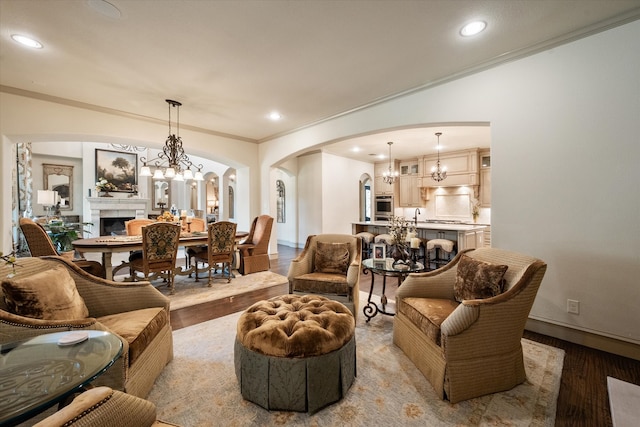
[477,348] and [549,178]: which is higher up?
[549,178]

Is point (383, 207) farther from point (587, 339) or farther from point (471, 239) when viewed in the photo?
point (587, 339)

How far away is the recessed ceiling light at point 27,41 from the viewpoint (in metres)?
2.59

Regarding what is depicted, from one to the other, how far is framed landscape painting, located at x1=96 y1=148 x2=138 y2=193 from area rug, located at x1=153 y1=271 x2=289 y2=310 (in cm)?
661

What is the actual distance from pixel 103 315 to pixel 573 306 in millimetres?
4047

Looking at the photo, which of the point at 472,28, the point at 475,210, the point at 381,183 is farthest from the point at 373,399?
the point at 381,183

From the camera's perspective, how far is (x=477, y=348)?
1757 mm

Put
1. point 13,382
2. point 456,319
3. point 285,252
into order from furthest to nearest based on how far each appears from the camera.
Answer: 1. point 285,252
2. point 456,319
3. point 13,382

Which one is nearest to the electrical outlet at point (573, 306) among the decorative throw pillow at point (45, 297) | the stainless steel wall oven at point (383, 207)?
the decorative throw pillow at point (45, 297)

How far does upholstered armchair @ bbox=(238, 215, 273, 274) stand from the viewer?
5012mm

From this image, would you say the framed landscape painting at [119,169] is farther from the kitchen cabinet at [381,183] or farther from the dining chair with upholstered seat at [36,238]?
the kitchen cabinet at [381,183]

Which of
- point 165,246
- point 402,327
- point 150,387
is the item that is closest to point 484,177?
point 402,327

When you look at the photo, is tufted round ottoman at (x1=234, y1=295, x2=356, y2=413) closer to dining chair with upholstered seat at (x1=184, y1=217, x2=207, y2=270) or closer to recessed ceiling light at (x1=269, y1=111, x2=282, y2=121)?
dining chair with upholstered seat at (x1=184, y1=217, x2=207, y2=270)

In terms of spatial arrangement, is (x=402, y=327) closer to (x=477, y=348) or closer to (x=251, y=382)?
(x=477, y=348)

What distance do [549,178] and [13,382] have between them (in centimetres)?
398
